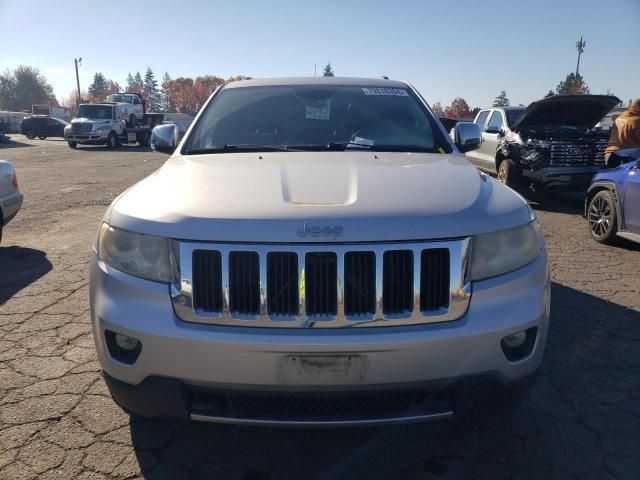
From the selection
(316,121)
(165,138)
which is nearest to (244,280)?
(316,121)

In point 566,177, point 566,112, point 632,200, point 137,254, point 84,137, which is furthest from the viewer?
point 84,137

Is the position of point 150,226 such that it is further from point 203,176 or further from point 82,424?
point 82,424

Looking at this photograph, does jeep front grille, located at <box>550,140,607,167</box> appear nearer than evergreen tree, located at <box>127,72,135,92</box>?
Yes

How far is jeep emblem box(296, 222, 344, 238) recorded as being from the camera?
1.91 metres

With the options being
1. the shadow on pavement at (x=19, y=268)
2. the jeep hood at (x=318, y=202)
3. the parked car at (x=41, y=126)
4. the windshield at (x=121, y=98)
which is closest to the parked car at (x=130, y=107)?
the windshield at (x=121, y=98)

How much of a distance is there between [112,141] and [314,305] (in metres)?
28.2

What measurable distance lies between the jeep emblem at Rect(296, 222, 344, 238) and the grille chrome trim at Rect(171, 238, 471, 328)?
0.04 metres

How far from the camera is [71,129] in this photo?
25984 millimetres

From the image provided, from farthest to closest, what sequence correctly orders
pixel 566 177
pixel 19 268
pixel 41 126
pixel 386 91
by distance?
pixel 41 126
pixel 566 177
pixel 19 268
pixel 386 91

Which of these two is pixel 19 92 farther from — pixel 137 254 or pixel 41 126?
pixel 137 254

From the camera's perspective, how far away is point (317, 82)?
3.84 m

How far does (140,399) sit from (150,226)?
2.26 ft

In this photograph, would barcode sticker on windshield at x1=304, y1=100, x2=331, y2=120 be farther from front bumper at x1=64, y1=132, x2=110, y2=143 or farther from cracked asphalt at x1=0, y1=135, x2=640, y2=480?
front bumper at x1=64, y1=132, x2=110, y2=143

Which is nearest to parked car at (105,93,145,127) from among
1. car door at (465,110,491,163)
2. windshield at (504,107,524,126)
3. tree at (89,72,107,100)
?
car door at (465,110,491,163)
